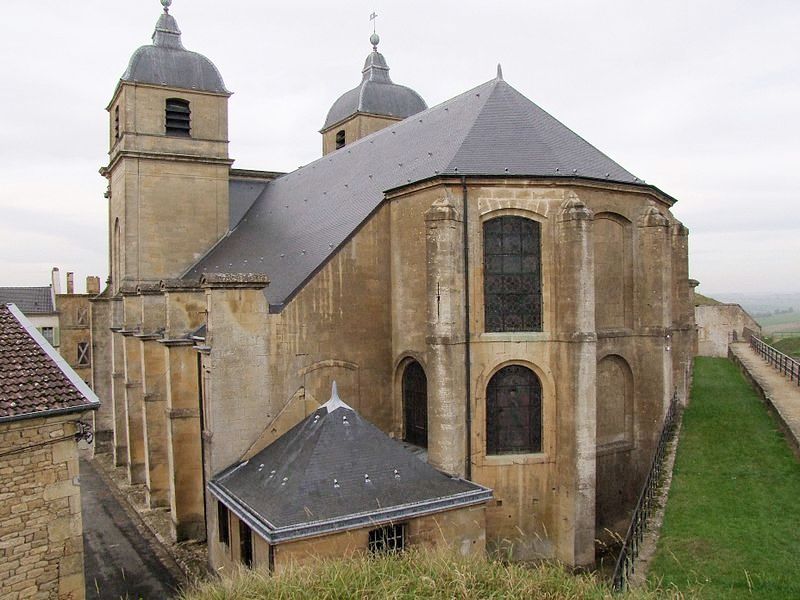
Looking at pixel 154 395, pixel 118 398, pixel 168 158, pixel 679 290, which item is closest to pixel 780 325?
pixel 679 290

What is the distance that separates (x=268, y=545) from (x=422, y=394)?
5.09 m

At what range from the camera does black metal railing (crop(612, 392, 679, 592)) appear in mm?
8883

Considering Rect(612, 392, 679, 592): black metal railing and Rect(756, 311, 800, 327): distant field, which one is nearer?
Rect(612, 392, 679, 592): black metal railing

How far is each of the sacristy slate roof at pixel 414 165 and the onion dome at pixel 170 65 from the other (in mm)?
6156

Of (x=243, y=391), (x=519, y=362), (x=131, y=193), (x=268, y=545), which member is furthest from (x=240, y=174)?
(x=268, y=545)

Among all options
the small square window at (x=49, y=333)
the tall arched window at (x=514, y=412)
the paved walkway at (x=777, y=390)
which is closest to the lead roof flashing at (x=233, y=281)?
the tall arched window at (x=514, y=412)

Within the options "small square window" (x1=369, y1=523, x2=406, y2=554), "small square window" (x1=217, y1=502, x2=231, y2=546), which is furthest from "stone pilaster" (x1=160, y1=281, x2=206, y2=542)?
"small square window" (x1=369, y1=523, x2=406, y2=554)

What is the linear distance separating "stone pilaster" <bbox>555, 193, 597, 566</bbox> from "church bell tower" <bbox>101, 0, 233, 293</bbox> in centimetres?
1405

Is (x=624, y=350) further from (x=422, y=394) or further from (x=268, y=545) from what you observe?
(x=268, y=545)

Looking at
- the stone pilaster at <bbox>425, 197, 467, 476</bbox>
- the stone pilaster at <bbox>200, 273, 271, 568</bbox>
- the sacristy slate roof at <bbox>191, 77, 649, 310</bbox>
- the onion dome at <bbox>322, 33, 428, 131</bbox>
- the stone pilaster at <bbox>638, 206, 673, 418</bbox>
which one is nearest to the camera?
the stone pilaster at <bbox>425, 197, 467, 476</bbox>

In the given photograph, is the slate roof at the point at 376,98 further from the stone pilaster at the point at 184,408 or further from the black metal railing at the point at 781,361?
the black metal railing at the point at 781,361

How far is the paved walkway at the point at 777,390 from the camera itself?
14922 millimetres

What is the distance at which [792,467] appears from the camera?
12.9 meters

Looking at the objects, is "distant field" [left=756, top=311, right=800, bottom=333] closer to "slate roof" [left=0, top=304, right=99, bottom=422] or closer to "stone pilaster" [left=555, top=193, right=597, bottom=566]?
"stone pilaster" [left=555, top=193, right=597, bottom=566]
